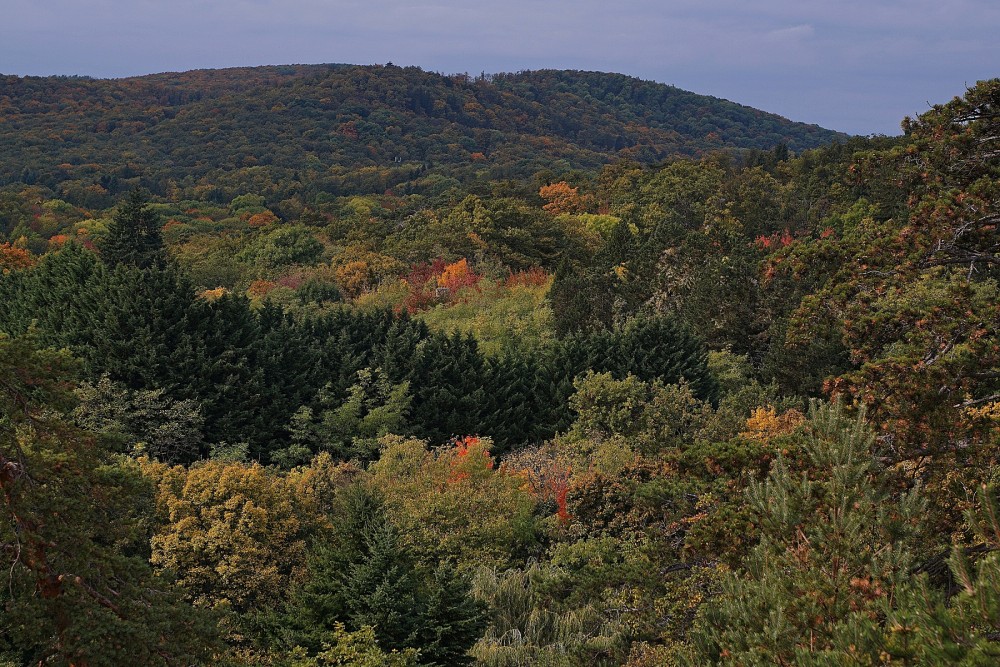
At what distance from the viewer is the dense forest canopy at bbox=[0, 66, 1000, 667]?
27.6ft

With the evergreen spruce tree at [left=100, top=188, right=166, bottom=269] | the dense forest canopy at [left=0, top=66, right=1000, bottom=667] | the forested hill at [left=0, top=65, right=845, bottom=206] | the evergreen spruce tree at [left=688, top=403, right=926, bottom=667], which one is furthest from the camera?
the forested hill at [left=0, top=65, right=845, bottom=206]

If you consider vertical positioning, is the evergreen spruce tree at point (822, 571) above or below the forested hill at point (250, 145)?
below

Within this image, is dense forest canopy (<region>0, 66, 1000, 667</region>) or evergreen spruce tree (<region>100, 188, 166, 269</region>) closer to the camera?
dense forest canopy (<region>0, 66, 1000, 667</region>)

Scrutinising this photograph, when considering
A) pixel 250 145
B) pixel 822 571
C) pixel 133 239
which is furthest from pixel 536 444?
pixel 250 145

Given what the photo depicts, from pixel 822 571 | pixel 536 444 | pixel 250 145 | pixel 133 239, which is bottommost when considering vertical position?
pixel 536 444

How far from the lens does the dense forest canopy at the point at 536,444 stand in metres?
8.41

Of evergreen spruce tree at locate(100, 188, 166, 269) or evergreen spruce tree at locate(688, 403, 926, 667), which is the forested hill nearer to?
evergreen spruce tree at locate(100, 188, 166, 269)

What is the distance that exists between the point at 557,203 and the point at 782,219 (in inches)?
1019

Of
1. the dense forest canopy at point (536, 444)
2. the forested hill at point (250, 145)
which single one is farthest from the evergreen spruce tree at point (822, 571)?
the forested hill at point (250, 145)

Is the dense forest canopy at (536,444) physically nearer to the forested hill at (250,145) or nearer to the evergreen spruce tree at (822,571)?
the evergreen spruce tree at (822,571)

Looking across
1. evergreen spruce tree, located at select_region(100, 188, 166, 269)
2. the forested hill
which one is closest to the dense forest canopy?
evergreen spruce tree, located at select_region(100, 188, 166, 269)

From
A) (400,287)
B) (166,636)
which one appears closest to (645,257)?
(400,287)

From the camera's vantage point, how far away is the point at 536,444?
113 ft

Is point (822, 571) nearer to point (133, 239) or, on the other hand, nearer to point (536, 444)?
point (536, 444)
